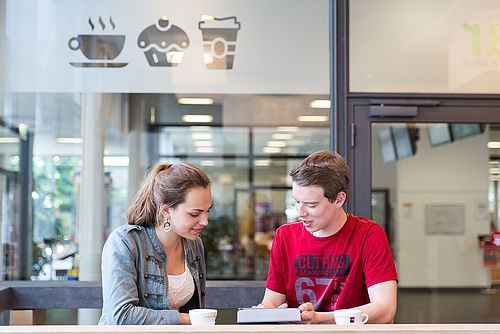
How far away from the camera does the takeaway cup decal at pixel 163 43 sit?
11.9 feet

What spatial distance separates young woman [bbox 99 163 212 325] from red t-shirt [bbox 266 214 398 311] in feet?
1.22

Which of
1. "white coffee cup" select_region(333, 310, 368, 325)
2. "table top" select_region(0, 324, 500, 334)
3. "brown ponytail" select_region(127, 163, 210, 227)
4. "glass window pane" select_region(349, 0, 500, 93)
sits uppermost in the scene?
"glass window pane" select_region(349, 0, 500, 93)

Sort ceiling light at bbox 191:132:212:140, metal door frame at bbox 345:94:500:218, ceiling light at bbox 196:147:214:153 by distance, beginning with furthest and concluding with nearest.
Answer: ceiling light at bbox 196:147:214:153 → ceiling light at bbox 191:132:212:140 → metal door frame at bbox 345:94:500:218

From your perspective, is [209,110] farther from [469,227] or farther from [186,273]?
[469,227]

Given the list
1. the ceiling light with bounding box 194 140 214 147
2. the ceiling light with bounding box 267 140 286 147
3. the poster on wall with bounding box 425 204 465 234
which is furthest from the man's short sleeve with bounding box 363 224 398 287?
the ceiling light with bounding box 194 140 214 147

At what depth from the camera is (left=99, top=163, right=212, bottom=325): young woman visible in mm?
1894

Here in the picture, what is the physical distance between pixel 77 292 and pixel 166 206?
1.46 m

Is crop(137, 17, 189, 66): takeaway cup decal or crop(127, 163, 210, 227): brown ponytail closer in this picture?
A: crop(127, 163, 210, 227): brown ponytail

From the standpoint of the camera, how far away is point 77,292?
10.6 ft

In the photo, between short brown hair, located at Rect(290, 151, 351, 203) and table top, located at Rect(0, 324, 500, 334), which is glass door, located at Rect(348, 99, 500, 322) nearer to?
short brown hair, located at Rect(290, 151, 351, 203)

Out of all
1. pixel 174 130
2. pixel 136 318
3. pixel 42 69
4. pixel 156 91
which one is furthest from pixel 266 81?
pixel 174 130

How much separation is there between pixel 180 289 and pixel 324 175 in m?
0.66

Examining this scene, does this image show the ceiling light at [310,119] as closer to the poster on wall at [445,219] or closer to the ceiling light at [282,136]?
the ceiling light at [282,136]

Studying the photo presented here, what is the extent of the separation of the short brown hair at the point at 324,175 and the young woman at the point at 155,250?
345 millimetres
